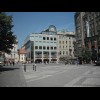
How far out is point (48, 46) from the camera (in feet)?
287

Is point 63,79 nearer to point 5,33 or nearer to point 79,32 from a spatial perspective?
point 5,33

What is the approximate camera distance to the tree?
86.8ft

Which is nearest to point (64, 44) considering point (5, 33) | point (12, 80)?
point (5, 33)

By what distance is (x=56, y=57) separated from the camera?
89312 millimetres

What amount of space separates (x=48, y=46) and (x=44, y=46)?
A: 201 cm

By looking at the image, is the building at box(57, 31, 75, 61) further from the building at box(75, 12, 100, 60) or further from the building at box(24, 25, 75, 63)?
the building at box(75, 12, 100, 60)

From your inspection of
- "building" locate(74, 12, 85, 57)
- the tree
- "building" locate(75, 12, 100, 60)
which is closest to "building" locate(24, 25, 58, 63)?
"building" locate(74, 12, 85, 57)

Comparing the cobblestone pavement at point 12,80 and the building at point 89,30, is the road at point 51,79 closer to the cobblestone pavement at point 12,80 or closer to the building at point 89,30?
the cobblestone pavement at point 12,80

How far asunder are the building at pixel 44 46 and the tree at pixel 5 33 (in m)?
55.9

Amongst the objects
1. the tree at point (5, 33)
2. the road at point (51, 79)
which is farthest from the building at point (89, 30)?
the road at point (51, 79)
